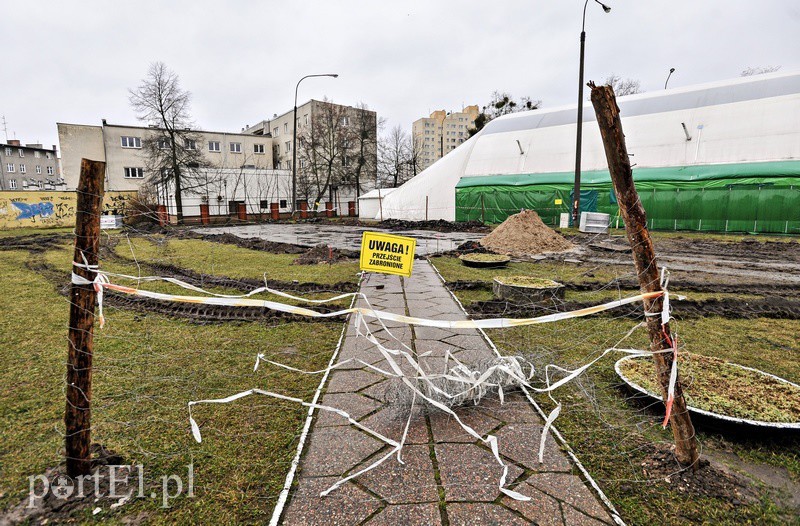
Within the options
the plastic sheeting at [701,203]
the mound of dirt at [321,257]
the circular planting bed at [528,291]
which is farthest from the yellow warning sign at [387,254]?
the plastic sheeting at [701,203]

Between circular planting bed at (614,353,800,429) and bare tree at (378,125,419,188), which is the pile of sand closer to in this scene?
circular planting bed at (614,353,800,429)

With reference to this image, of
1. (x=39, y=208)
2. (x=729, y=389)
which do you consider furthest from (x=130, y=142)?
(x=729, y=389)

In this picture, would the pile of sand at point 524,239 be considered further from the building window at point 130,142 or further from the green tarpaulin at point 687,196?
the building window at point 130,142

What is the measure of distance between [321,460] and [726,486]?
237cm

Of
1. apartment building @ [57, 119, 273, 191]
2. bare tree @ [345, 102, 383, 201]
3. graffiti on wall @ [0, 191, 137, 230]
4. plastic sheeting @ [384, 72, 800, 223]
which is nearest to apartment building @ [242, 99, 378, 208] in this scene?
bare tree @ [345, 102, 383, 201]

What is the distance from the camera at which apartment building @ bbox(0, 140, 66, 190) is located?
206 feet

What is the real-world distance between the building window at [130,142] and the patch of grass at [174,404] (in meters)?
46.1

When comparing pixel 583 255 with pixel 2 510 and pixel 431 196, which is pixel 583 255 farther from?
pixel 431 196

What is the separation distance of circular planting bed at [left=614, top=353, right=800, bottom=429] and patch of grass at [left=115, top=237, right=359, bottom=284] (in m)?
5.77

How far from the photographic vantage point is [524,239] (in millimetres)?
12727

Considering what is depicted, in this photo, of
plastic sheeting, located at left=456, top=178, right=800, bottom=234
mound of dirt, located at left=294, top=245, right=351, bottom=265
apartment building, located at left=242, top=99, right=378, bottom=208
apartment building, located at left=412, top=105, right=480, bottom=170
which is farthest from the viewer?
apartment building, located at left=412, top=105, right=480, bottom=170

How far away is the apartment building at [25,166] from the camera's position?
2473 inches

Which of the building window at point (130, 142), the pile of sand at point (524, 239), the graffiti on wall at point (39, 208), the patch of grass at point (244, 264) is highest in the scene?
the building window at point (130, 142)

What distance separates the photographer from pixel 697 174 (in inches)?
819
